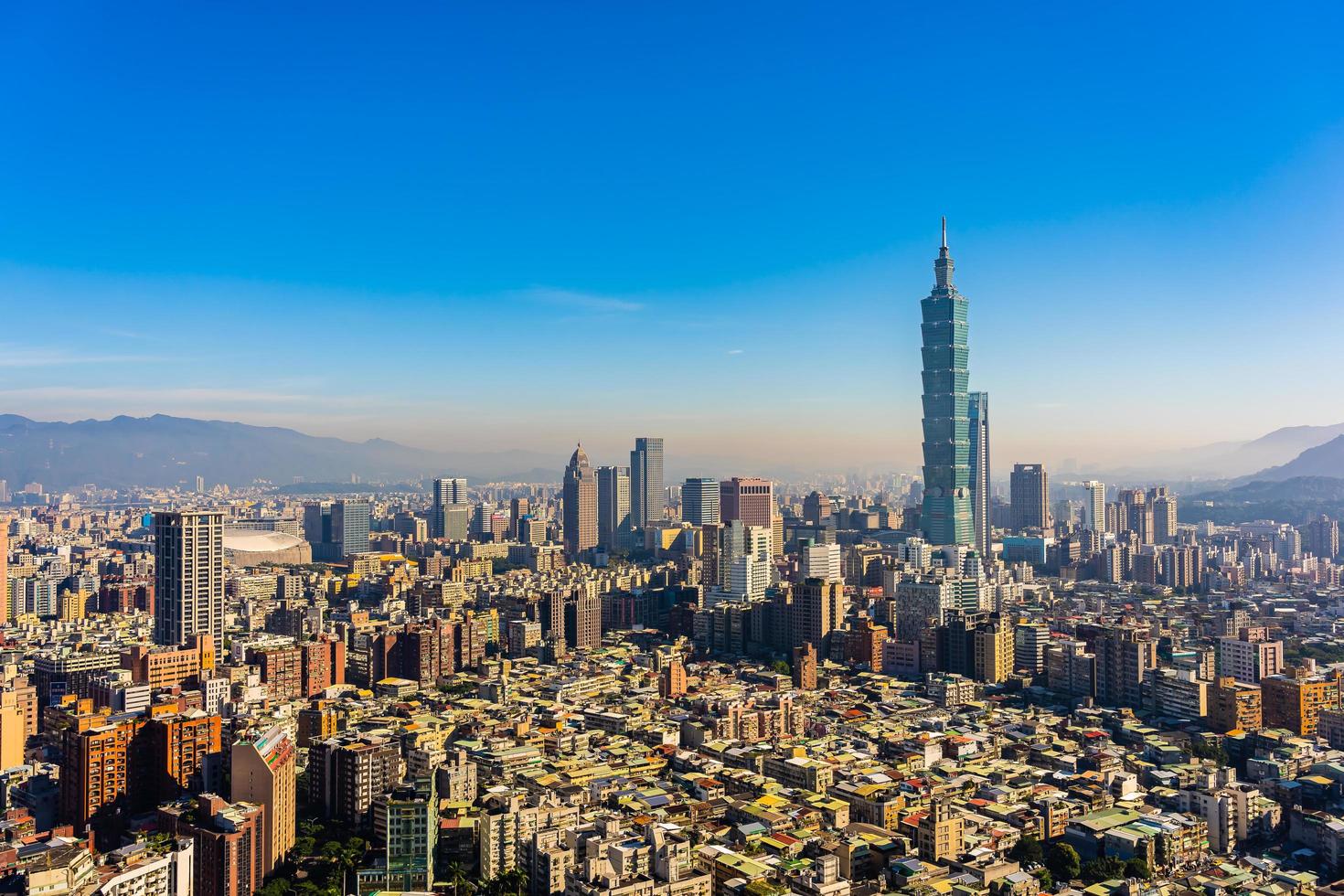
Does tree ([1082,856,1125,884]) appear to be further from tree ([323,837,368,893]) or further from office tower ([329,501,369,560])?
office tower ([329,501,369,560])

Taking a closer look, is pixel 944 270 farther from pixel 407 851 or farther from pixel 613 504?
pixel 407 851

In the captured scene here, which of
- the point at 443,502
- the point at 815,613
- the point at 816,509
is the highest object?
the point at 443,502

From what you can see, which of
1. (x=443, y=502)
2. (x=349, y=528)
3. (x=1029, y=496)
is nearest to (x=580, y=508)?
(x=349, y=528)

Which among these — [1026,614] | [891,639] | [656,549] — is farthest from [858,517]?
[891,639]

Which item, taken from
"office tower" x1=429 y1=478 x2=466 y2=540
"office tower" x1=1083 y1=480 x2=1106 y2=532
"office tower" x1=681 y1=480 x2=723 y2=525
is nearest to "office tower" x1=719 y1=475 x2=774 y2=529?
"office tower" x1=681 y1=480 x2=723 y2=525

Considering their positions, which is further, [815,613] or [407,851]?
[815,613]

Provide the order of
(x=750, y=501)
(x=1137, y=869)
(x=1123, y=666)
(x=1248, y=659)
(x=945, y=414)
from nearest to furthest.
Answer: (x=1137, y=869) < (x=1123, y=666) < (x=1248, y=659) < (x=945, y=414) < (x=750, y=501)

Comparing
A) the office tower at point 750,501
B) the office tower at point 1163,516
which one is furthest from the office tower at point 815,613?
the office tower at point 1163,516
